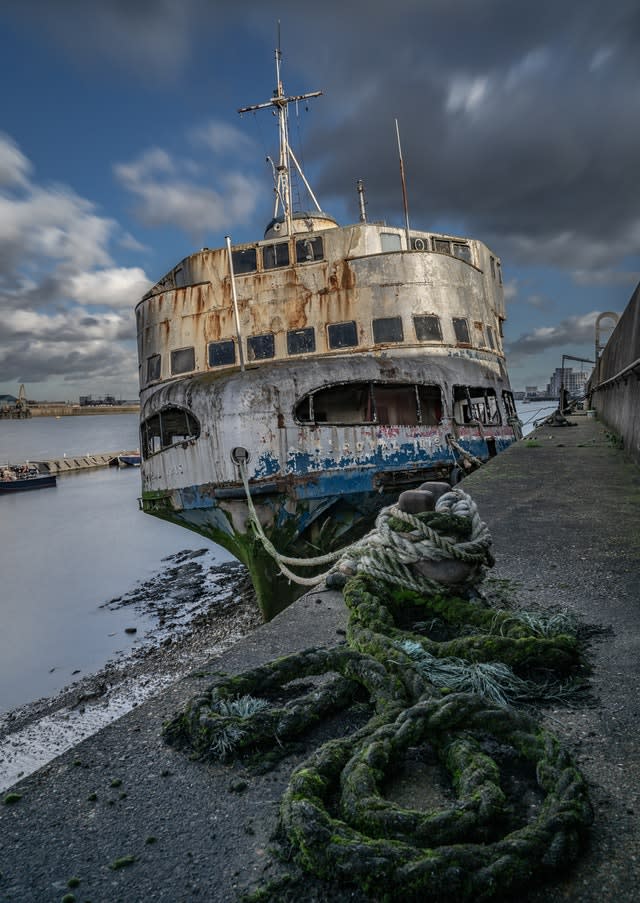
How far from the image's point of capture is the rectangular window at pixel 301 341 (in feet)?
42.5

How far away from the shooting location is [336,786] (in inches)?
65.0

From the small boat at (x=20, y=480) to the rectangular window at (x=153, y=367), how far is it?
3781 centimetres

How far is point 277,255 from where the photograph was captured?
1326 centimetres

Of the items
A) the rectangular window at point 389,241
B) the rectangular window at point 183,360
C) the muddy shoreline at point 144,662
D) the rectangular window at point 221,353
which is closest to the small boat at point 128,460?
the muddy shoreline at point 144,662

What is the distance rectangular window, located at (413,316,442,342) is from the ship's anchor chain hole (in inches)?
425

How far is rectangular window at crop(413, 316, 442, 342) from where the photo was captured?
12.9m

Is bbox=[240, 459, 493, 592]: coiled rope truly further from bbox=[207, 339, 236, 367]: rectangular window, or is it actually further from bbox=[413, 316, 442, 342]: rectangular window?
bbox=[207, 339, 236, 367]: rectangular window

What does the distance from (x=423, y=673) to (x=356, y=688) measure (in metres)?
0.27

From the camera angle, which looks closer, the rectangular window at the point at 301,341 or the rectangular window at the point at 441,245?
the rectangular window at the point at 301,341

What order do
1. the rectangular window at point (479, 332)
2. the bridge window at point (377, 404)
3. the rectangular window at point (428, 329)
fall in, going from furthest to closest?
the rectangular window at point (479, 332)
the rectangular window at point (428, 329)
the bridge window at point (377, 404)

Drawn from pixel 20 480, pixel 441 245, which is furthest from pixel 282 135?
pixel 20 480

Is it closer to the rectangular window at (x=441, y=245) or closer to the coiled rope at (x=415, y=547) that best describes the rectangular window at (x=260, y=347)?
the rectangular window at (x=441, y=245)

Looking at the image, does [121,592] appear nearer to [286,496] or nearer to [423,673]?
[286,496]

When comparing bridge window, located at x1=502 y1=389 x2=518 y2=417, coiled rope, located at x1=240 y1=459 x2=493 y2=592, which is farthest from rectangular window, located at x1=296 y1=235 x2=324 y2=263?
coiled rope, located at x1=240 y1=459 x2=493 y2=592
